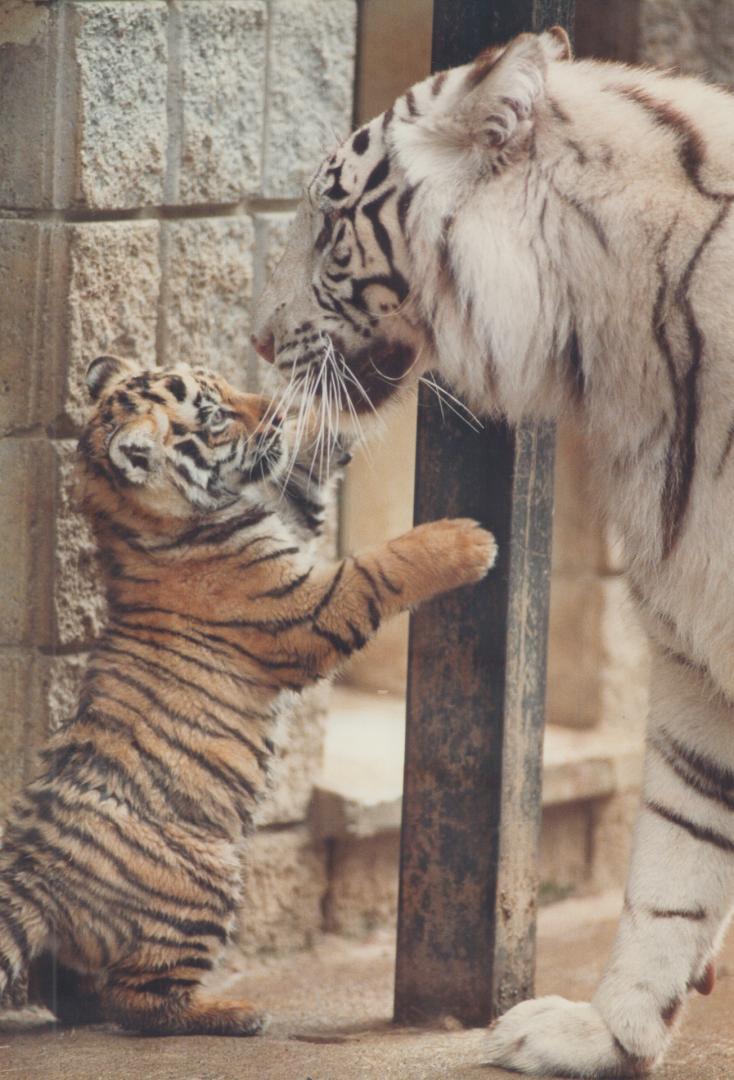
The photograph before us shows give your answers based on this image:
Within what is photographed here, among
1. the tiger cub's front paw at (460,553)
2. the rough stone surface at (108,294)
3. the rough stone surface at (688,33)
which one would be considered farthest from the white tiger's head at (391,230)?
the rough stone surface at (688,33)

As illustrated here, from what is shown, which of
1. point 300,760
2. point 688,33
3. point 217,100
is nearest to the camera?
point 217,100

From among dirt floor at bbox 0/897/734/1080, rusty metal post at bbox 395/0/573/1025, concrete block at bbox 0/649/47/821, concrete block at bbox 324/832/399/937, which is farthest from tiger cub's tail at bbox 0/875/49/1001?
concrete block at bbox 324/832/399/937

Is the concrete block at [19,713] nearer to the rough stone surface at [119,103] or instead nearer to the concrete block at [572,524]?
the rough stone surface at [119,103]

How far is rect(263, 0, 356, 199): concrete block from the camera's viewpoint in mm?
3535

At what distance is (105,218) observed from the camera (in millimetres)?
3248

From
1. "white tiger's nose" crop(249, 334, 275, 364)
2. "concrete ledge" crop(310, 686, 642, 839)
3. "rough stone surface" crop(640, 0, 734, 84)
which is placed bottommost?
"concrete ledge" crop(310, 686, 642, 839)

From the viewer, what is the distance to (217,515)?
3078 millimetres

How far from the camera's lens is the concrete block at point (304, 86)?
354 centimetres

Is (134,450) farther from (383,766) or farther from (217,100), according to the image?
(383,766)

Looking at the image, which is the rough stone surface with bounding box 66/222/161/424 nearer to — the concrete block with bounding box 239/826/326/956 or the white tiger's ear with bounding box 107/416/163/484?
the white tiger's ear with bounding box 107/416/163/484

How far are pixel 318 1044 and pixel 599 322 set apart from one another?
56.3 inches

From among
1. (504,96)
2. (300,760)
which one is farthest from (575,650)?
(504,96)

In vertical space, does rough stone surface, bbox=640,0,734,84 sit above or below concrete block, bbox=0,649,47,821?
above

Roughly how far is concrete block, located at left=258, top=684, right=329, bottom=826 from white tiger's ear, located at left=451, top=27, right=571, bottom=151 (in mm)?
1684
